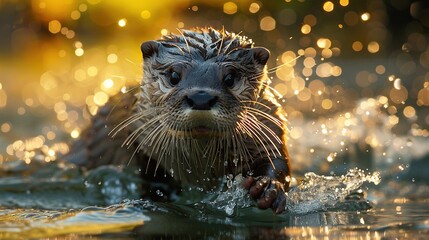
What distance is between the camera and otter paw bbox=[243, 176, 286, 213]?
3500mm

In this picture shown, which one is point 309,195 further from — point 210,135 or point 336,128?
point 336,128

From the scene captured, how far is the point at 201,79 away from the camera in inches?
143

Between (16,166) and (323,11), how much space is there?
4.07 m

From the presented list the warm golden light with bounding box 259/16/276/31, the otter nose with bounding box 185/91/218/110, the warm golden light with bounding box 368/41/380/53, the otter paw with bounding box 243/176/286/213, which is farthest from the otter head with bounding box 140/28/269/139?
the warm golden light with bounding box 368/41/380/53

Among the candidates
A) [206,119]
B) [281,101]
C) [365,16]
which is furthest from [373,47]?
[206,119]

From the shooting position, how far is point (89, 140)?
16.6 ft

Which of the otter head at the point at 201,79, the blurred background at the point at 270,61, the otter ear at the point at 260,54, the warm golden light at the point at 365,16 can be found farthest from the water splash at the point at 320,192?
the warm golden light at the point at 365,16

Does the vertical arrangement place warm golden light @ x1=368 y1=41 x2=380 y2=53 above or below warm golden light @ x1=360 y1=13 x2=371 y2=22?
below

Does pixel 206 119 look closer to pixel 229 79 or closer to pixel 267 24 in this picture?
pixel 229 79

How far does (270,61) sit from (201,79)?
399 cm

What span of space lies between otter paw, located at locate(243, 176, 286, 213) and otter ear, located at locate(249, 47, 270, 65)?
0.66 metres

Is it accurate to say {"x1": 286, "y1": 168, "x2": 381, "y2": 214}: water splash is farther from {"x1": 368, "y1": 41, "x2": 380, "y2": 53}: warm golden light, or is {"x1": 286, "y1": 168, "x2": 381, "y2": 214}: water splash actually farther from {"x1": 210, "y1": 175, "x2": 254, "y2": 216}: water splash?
{"x1": 368, "y1": 41, "x2": 380, "y2": 53}: warm golden light

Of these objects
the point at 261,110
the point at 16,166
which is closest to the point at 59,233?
the point at 261,110

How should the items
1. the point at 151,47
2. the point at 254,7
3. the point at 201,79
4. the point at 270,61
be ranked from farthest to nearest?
the point at 254,7 < the point at 270,61 < the point at 151,47 < the point at 201,79
